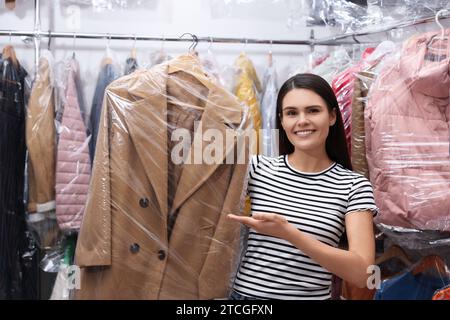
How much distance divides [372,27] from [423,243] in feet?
2.29

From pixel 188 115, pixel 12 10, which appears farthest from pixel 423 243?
pixel 12 10

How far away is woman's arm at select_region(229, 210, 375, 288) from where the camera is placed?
0.80 m

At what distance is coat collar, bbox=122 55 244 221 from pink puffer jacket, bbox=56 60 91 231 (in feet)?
1.45

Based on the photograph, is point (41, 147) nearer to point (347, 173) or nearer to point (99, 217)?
point (99, 217)


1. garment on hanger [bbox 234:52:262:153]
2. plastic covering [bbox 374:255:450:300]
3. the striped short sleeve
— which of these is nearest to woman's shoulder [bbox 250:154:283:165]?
the striped short sleeve

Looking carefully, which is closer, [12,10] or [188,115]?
[188,115]

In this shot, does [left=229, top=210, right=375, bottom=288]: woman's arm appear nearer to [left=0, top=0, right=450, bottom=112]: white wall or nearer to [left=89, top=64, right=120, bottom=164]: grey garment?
[left=89, top=64, right=120, bottom=164]: grey garment

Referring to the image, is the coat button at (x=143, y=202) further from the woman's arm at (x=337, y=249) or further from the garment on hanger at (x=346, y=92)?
the garment on hanger at (x=346, y=92)

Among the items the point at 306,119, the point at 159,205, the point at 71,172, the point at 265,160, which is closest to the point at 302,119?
the point at 306,119

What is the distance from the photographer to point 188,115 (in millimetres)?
1070

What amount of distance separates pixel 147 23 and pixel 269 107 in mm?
557
